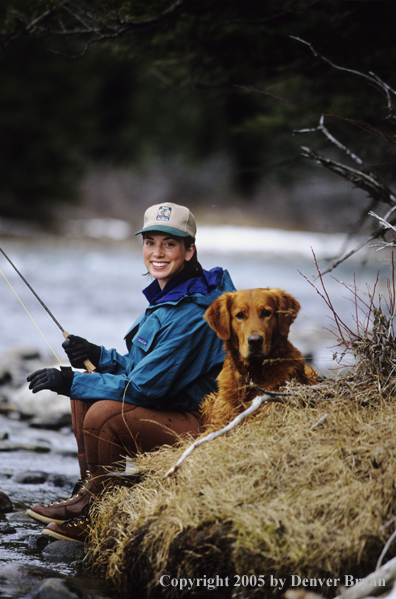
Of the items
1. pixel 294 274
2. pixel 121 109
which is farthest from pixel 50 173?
pixel 294 274

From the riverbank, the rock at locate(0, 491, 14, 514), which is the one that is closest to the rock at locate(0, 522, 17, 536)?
the riverbank

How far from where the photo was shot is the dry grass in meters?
2.44

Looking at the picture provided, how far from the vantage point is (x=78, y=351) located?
11.8 ft

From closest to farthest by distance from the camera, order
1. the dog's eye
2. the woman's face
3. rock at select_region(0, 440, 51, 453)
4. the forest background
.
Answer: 1. the dog's eye
2. the woman's face
3. rock at select_region(0, 440, 51, 453)
4. the forest background

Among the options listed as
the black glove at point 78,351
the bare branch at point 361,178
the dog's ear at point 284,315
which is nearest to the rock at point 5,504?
the black glove at point 78,351

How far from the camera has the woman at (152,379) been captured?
3277mm

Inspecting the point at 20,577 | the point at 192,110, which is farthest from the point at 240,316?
the point at 192,110

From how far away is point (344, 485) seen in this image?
2.62 metres

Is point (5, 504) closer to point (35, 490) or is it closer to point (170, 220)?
point (35, 490)

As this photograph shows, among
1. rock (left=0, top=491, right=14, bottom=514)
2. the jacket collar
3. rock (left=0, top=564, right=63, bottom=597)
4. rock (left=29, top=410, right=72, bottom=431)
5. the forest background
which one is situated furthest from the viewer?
rock (left=29, top=410, right=72, bottom=431)

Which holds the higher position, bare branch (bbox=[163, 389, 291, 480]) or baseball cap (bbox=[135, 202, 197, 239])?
baseball cap (bbox=[135, 202, 197, 239])

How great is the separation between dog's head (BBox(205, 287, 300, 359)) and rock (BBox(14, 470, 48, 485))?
224 cm

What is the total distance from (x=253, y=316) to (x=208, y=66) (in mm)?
3992

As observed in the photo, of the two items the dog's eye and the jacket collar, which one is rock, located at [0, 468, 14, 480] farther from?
the dog's eye
